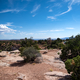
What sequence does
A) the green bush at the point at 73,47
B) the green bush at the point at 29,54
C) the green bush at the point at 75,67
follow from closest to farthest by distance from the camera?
1. the green bush at the point at 75,67
2. the green bush at the point at 29,54
3. the green bush at the point at 73,47

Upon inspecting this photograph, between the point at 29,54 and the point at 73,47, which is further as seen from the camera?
the point at 73,47

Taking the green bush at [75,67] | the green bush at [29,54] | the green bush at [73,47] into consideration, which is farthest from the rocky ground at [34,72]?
the green bush at [73,47]

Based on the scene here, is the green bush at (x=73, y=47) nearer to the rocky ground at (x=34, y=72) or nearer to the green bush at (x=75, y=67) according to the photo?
the rocky ground at (x=34, y=72)

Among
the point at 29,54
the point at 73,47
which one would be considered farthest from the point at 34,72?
the point at 73,47

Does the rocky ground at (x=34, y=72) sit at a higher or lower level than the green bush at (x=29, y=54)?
lower

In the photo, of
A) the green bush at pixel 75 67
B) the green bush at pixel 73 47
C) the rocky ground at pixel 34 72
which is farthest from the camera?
the green bush at pixel 73 47

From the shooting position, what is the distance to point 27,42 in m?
22.7

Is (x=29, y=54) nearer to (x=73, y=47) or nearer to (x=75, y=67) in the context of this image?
(x=75, y=67)

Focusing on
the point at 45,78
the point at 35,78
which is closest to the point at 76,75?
the point at 45,78

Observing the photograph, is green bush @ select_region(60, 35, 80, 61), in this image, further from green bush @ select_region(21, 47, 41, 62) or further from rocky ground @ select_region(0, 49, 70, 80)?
green bush @ select_region(21, 47, 41, 62)

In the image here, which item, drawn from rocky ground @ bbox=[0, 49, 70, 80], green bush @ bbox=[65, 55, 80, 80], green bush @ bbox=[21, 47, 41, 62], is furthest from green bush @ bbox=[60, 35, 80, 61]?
green bush @ bbox=[65, 55, 80, 80]

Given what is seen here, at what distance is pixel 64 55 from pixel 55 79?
24.0ft

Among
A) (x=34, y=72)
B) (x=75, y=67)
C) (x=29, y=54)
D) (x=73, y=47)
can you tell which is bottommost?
(x=34, y=72)

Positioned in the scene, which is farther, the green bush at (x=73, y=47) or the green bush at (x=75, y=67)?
the green bush at (x=73, y=47)
